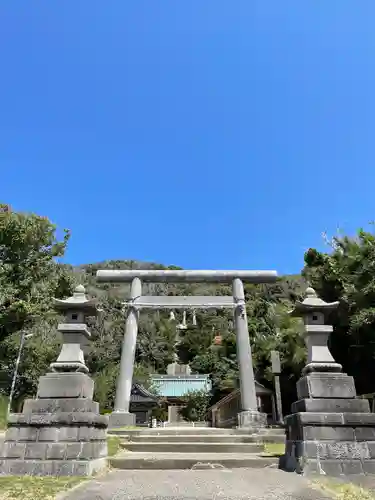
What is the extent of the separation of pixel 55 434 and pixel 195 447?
10.4 ft

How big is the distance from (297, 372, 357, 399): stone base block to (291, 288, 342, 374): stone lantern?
0.14 meters

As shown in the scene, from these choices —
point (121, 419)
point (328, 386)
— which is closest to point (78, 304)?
point (328, 386)

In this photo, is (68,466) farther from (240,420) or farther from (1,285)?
(1,285)

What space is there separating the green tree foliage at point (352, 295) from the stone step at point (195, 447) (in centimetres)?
802

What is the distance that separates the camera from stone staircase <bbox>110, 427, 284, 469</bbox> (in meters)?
5.87

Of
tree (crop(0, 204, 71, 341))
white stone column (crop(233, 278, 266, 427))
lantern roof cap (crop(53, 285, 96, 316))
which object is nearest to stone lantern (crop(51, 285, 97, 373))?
lantern roof cap (crop(53, 285, 96, 316))

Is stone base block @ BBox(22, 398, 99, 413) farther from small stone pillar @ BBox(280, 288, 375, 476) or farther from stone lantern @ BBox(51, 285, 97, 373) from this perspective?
small stone pillar @ BBox(280, 288, 375, 476)

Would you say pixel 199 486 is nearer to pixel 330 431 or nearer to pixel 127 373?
pixel 330 431

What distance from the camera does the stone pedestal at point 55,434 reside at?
4.96 metres

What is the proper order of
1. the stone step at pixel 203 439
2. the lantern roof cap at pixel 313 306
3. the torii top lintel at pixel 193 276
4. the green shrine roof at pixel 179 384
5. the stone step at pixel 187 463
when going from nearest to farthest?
1. the stone step at pixel 187 463
2. the lantern roof cap at pixel 313 306
3. the stone step at pixel 203 439
4. the torii top lintel at pixel 193 276
5. the green shrine roof at pixel 179 384

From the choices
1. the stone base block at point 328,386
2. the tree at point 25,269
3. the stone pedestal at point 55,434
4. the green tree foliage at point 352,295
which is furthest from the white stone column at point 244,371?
the tree at point 25,269

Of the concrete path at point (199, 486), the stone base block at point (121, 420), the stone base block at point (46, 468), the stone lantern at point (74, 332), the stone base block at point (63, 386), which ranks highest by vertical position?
the stone lantern at point (74, 332)

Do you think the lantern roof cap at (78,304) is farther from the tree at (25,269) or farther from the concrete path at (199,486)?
the tree at (25,269)

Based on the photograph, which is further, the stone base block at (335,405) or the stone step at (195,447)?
the stone step at (195,447)
